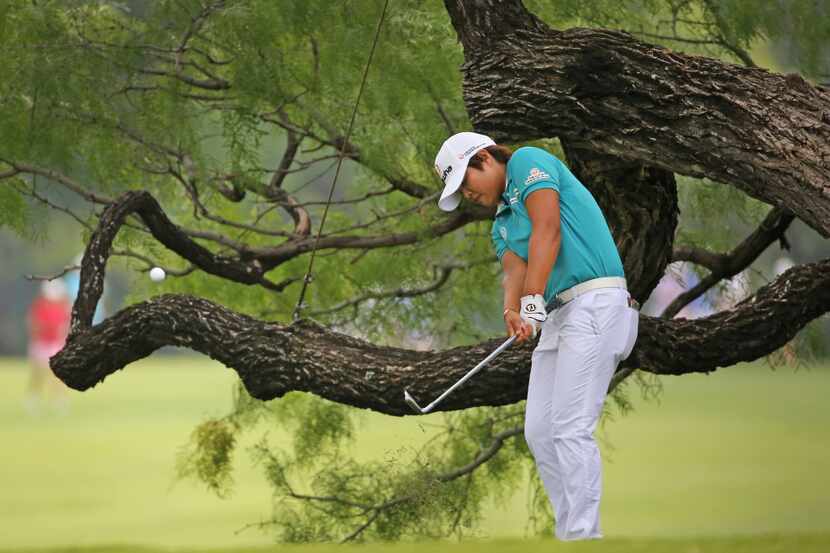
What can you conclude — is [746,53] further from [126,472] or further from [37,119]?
[126,472]

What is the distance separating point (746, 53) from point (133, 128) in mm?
1980

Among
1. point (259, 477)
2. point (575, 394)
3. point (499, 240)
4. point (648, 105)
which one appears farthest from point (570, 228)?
point (259, 477)

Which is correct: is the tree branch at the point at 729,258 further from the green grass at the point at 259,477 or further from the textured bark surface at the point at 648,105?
the green grass at the point at 259,477

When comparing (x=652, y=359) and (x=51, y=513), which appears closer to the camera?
(x=652, y=359)

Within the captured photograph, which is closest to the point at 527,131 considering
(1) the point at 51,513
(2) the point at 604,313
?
(2) the point at 604,313

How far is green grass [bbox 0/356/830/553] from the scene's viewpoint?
11.9 meters

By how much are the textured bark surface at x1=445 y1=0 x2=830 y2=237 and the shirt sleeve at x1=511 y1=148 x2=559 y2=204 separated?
0.66 m

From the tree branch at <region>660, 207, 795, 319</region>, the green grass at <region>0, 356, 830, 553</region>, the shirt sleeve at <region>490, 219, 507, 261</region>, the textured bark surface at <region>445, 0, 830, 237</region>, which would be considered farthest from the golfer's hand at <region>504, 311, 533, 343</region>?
the green grass at <region>0, 356, 830, 553</region>

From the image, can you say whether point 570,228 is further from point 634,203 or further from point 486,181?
point 634,203

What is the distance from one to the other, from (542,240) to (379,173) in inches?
78.8

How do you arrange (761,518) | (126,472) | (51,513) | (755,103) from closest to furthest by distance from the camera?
(755,103) < (761,518) < (51,513) < (126,472)

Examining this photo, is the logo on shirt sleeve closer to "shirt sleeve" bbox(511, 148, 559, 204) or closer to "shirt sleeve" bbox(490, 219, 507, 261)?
"shirt sleeve" bbox(511, 148, 559, 204)

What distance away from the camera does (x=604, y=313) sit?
12.3 ft

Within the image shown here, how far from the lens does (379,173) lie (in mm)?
5621
